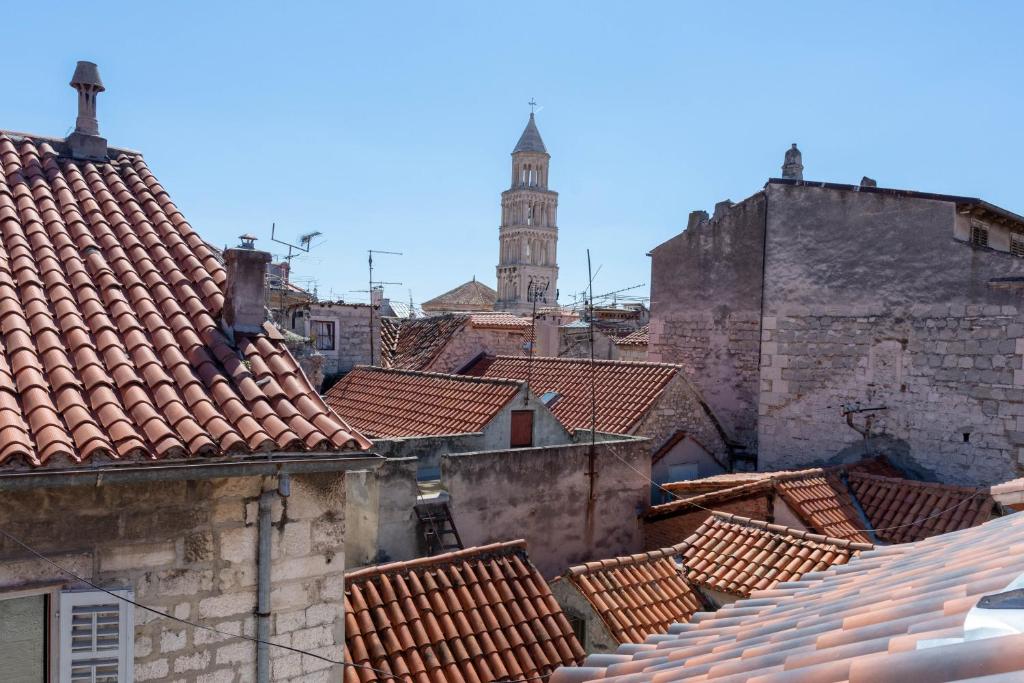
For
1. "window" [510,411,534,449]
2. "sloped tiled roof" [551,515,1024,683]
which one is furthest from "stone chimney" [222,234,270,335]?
"window" [510,411,534,449]

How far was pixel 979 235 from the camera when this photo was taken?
A: 46.1 feet

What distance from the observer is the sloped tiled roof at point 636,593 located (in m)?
9.44

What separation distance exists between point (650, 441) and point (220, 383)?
31.9ft

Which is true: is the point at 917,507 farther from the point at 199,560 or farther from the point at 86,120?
the point at 86,120

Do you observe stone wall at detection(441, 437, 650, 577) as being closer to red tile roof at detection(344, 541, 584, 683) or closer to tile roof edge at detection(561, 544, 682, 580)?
tile roof edge at detection(561, 544, 682, 580)

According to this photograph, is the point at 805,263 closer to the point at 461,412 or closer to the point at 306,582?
the point at 461,412

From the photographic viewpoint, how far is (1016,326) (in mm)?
12656

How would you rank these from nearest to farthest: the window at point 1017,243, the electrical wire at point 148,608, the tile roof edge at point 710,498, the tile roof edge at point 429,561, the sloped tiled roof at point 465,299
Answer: the electrical wire at point 148,608 → the tile roof edge at point 429,561 → the tile roof edge at point 710,498 → the window at point 1017,243 → the sloped tiled roof at point 465,299

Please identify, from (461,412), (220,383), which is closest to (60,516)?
(220,383)

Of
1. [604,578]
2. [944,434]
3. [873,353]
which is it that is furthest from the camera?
[873,353]

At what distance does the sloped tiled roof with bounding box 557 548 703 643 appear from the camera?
31.0 feet

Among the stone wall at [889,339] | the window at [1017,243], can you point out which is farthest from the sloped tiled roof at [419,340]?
the window at [1017,243]

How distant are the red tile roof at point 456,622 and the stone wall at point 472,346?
13.9 m

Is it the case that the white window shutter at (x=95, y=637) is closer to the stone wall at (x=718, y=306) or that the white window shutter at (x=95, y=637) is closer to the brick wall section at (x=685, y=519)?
the brick wall section at (x=685, y=519)
